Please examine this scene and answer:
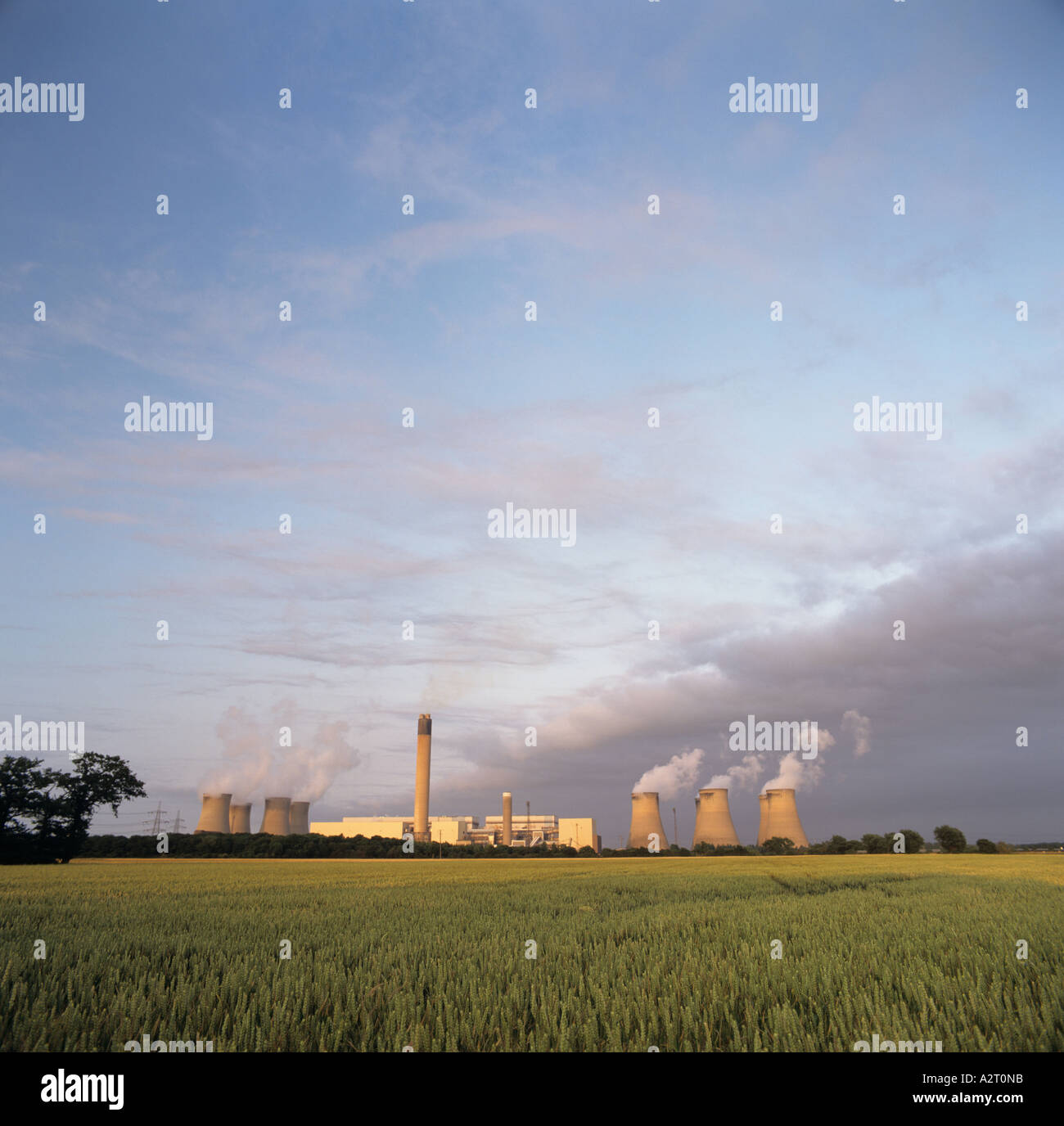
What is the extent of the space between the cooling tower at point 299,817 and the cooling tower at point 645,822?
1843 inches

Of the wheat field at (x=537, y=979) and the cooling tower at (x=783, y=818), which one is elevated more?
the wheat field at (x=537, y=979)

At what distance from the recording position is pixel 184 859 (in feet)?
244

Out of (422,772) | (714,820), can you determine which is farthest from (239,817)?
(714,820)

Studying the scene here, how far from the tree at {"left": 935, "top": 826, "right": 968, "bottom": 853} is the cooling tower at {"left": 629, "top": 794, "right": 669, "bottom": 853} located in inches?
1556

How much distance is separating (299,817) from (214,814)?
13476mm

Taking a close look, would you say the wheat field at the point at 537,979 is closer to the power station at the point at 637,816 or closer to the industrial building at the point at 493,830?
the power station at the point at 637,816

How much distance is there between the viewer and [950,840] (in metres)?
105

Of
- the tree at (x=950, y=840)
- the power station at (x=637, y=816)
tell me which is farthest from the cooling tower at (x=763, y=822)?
the tree at (x=950, y=840)

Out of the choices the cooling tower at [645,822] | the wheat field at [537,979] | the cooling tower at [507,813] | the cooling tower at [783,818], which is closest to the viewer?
the wheat field at [537,979]

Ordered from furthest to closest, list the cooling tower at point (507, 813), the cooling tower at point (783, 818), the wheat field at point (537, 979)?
the cooling tower at point (507, 813) < the cooling tower at point (783, 818) < the wheat field at point (537, 979)

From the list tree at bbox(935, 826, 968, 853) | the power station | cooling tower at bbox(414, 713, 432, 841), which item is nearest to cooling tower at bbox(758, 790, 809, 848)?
the power station

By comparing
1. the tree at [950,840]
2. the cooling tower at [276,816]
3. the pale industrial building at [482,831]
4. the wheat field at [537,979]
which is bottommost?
the pale industrial building at [482,831]

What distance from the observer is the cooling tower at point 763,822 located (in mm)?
95000

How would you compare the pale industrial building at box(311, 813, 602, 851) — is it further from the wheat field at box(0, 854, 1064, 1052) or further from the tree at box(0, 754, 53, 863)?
the wheat field at box(0, 854, 1064, 1052)
